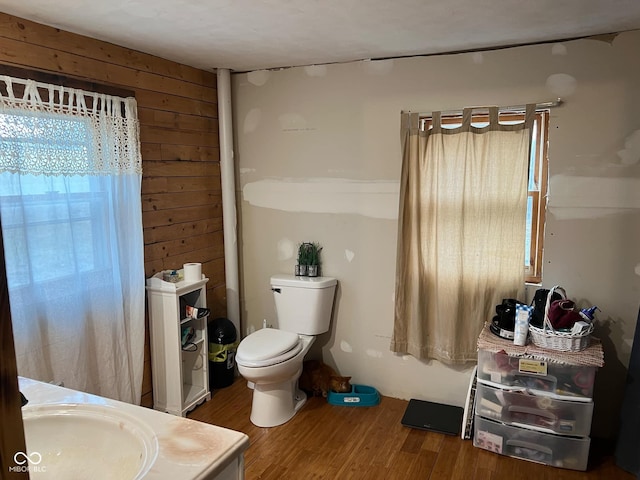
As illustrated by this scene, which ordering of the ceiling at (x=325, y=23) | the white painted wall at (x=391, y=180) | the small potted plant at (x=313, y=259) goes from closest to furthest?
1. the ceiling at (x=325, y=23)
2. the white painted wall at (x=391, y=180)
3. the small potted plant at (x=313, y=259)

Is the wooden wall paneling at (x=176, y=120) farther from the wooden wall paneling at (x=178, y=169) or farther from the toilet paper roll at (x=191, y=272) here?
the toilet paper roll at (x=191, y=272)

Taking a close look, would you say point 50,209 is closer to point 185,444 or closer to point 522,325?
point 185,444

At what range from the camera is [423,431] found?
290cm

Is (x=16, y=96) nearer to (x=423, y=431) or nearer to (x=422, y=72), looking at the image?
(x=422, y=72)

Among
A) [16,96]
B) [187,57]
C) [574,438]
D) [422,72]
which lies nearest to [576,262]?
[574,438]

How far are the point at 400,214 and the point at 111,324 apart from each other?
183 centimetres

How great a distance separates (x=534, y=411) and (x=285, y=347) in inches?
56.0

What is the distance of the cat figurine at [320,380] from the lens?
329 cm

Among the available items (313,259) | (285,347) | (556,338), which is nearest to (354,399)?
(285,347)

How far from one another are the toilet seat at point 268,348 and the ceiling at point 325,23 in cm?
176

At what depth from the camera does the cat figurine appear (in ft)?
10.8

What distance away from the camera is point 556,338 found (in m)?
2.50

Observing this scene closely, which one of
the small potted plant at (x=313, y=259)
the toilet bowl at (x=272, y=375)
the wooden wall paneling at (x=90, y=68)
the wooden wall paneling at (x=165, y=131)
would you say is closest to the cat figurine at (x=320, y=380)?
the toilet bowl at (x=272, y=375)

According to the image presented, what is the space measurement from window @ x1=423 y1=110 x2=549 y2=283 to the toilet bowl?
151cm
